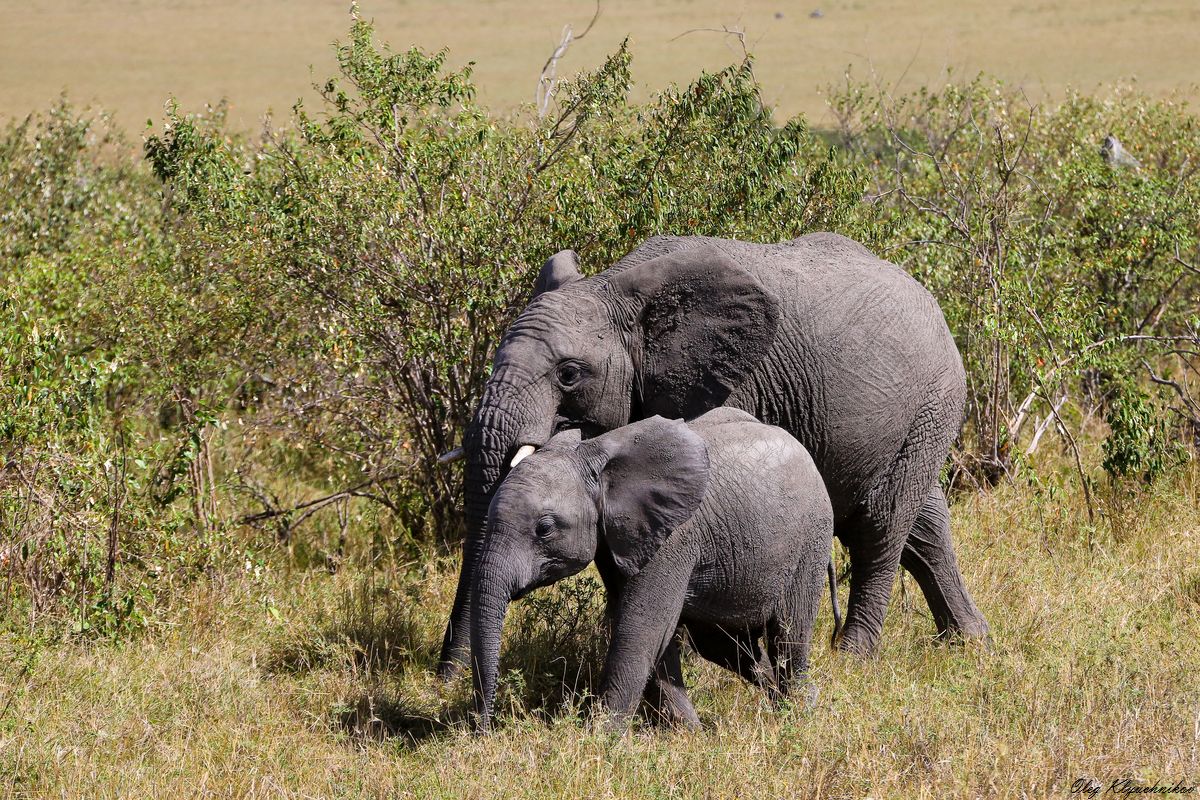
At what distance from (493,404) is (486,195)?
2.66 meters

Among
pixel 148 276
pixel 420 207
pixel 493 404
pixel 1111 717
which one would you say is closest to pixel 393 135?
pixel 420 207

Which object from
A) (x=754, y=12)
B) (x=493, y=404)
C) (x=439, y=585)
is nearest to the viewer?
(x=493, y=404)

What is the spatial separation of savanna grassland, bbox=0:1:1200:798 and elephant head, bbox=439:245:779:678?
1160mm

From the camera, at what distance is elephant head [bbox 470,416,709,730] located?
Result: 17.0 feet

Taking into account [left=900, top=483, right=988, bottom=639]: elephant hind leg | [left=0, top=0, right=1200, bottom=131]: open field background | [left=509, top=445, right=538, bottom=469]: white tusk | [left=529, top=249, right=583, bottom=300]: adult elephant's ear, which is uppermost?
[left=529, top=249, right=583, bottom=300]: adult elephant's ear

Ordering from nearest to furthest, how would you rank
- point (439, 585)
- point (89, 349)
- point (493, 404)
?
point (493, 404) < point (439, 585) < point (89, 349)

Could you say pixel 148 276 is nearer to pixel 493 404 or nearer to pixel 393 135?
pixel 393 135

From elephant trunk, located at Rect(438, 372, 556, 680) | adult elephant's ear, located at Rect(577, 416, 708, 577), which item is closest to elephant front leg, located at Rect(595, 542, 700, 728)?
adult elephant's ear, located at Rect(577, 416, 708, 577)

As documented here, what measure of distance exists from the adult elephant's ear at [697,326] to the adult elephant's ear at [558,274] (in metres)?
0.34

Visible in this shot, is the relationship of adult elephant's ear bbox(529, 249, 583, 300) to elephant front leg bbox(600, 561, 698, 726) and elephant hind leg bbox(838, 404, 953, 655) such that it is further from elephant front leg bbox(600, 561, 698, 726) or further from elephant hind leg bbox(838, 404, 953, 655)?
elephant hind leg bbox(838, 404, 953, 655)

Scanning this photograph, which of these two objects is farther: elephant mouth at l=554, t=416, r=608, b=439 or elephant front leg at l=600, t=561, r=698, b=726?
elephant mouth at l=554, t=416, r=608, b=439

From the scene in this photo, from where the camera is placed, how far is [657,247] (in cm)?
647

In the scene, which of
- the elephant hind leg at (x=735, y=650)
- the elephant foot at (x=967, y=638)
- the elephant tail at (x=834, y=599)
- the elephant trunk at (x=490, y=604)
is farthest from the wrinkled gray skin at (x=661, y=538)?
the elephant foot at (x=967, y=638)

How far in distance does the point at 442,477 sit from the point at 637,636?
11.5 ft
